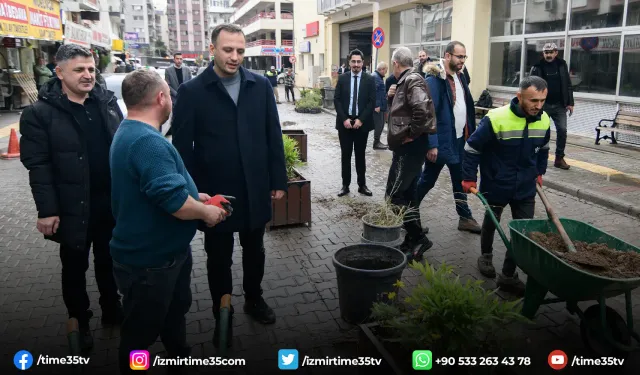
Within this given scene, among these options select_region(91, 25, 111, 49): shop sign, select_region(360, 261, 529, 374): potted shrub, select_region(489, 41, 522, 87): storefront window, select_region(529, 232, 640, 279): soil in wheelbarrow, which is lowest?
select_region(360, 261, 529, 374): potted shrub

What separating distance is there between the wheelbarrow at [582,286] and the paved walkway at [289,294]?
0.66 ft

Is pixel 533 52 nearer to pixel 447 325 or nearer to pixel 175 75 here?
pixel 175 75

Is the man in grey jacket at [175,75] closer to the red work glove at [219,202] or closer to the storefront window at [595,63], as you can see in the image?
the red work glove at [219,202]

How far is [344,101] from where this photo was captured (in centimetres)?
753

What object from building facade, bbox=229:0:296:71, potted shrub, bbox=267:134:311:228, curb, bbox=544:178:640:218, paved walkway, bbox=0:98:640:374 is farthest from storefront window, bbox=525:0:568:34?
building facade, bbox=229:0:296:71

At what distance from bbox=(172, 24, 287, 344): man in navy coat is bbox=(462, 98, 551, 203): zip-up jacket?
1.77 m

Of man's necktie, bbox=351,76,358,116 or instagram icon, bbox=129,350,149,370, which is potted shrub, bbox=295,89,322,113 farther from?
instagram icon, bbox=129,350,149,370

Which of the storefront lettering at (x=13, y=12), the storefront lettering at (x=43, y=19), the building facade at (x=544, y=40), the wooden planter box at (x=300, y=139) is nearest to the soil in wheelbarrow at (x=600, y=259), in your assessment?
the wooden planter box at (x=300, y=139)

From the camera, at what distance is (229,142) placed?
11.3 feet

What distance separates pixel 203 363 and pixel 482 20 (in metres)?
14.6

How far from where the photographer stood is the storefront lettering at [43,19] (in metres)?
18.5

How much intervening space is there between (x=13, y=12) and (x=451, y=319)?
18641 millimetres

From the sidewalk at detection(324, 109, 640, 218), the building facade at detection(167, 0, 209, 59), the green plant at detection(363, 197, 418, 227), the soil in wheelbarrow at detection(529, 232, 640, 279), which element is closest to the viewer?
the soil in wheelbarrow at detection(529, 232, 640, 279)

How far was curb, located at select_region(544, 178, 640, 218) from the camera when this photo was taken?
650cm
